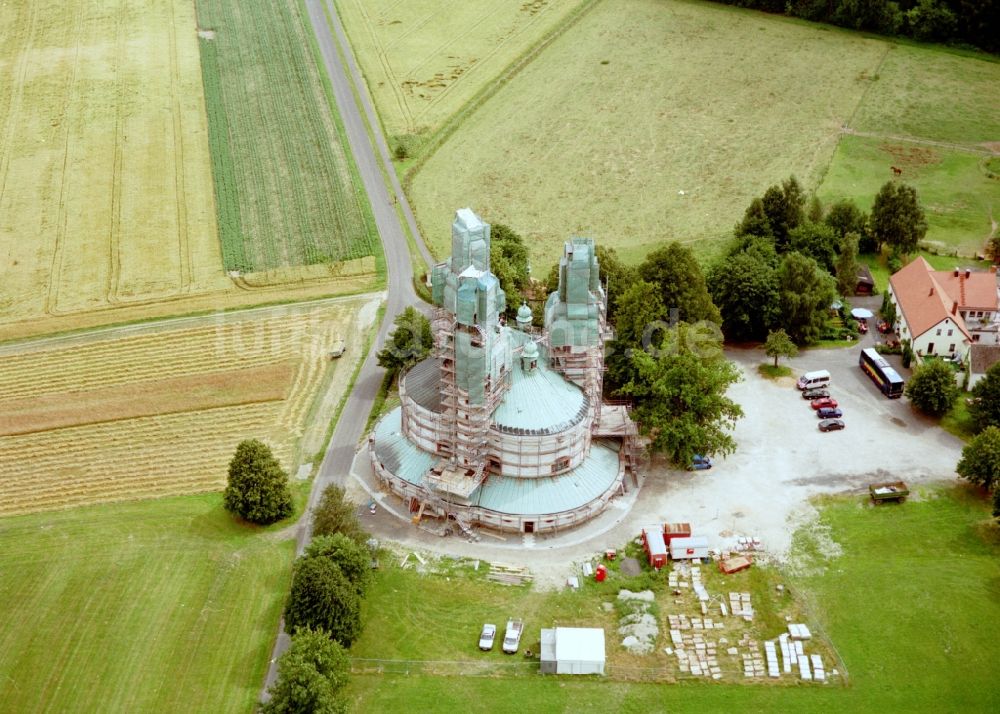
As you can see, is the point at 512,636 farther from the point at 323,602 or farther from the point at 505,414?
the point at 505,414

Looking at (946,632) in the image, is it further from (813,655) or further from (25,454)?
(25,454)

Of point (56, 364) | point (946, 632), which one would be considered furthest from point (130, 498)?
point (946, 632)

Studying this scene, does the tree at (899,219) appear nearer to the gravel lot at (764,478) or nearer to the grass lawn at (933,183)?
the grass lawn at (933,183)

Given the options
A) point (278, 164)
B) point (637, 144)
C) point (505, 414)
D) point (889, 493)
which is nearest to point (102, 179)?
point (278, 164)

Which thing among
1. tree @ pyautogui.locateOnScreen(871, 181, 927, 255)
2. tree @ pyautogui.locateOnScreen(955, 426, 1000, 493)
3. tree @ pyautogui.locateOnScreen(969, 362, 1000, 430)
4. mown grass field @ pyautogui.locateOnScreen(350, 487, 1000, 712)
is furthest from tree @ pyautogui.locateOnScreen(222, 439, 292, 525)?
tree @ pyautogui.locateOnScreen(871, 181, 927, 255)

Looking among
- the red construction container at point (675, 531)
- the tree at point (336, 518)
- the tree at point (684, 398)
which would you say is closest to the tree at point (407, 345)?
the tree at point (684, 398)

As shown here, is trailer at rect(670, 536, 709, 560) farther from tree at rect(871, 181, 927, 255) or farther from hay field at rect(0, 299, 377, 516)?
tree at rect(871, 181, 927, 255)
